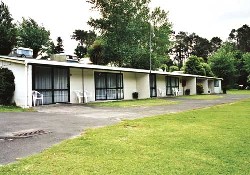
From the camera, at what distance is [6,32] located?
1265 inches

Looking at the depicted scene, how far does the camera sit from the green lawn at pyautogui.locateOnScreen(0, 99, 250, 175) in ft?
17.3

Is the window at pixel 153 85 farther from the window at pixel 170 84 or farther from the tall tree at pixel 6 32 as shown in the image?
the tall tree at pixel 6 32

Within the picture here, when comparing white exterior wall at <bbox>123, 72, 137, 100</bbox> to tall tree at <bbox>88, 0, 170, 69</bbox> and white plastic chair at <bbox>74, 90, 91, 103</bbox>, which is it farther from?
tall tree at <bbox>88, 0, 170, 69</bbox>

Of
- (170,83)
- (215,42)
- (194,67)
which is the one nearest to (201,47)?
(215,42)

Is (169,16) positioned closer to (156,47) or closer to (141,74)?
(156,47)

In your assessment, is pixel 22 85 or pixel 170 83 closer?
pixel 22 85

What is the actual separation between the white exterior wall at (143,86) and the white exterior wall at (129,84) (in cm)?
40

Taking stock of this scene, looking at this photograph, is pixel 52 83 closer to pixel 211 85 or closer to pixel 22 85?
pixel 22 85

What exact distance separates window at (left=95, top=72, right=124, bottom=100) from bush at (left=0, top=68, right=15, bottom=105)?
7.56m

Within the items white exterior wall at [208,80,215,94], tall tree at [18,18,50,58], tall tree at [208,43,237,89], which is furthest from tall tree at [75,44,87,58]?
white exterior wall at [208,80,215,94]

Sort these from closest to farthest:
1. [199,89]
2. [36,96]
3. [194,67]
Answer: [36,96] < [199,89] < [194,67]

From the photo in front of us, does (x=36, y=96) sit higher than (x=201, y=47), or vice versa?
(x=201, y=47)

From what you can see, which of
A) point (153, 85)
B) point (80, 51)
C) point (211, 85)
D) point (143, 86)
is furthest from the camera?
point (80, 51)

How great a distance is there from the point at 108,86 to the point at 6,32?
1447 centimetres
